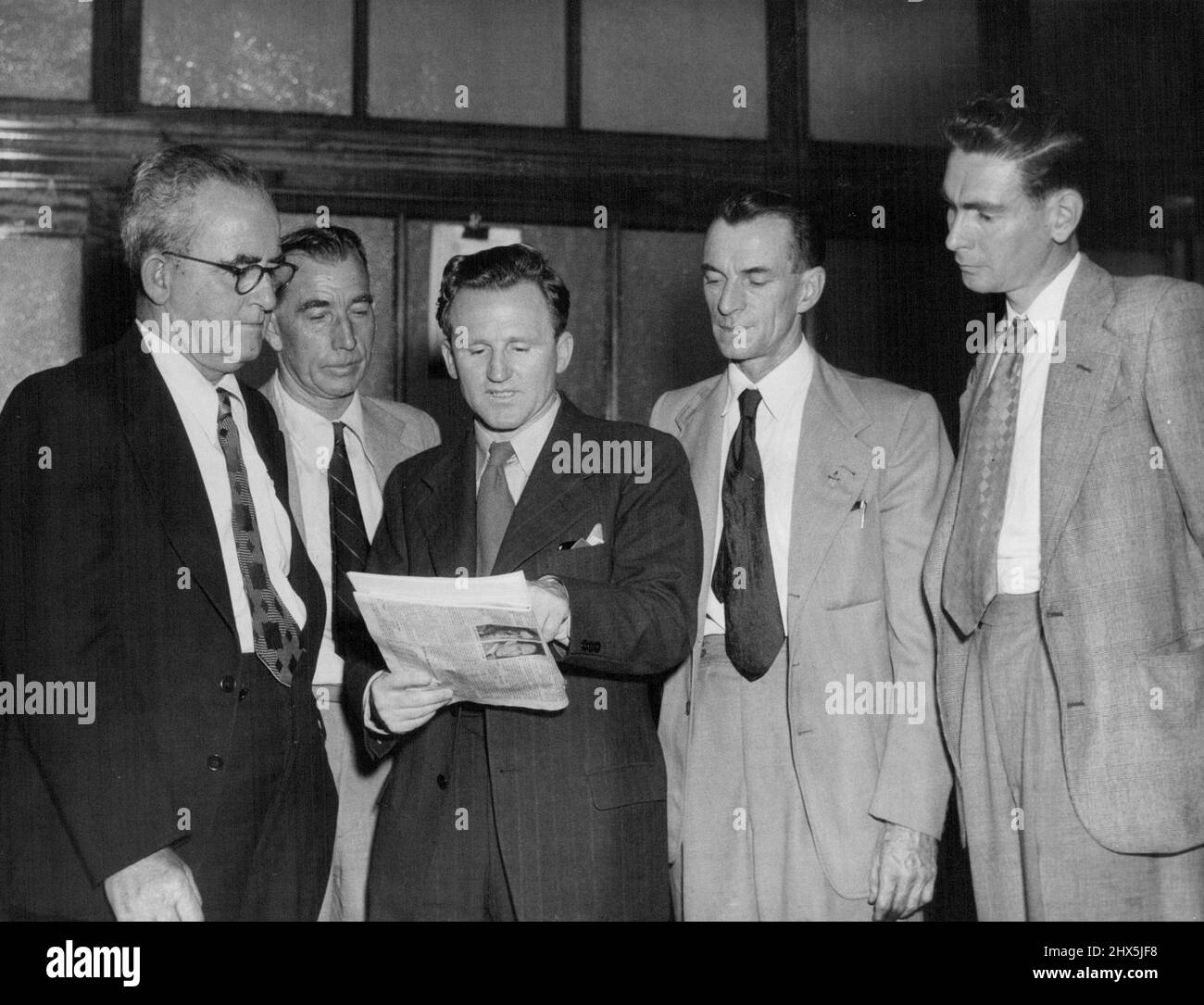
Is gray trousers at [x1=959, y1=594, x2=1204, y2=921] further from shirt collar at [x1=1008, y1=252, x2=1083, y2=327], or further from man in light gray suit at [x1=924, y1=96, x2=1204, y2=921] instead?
shirt collar at [x1=1008, y1=252, x2=1083, y2=327]

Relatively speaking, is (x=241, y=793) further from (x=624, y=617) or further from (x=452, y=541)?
(x=624, y=617)

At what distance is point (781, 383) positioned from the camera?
8.77ft

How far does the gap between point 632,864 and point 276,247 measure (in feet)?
4.03

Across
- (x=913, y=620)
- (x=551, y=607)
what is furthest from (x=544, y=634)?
(x=913, y=620)

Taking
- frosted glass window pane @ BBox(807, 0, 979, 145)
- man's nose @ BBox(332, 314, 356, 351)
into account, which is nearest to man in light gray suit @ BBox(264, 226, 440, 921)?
man's nose @ BBox(332, 314, 356, 351)

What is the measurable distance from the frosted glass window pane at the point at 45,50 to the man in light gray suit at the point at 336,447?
106 cm

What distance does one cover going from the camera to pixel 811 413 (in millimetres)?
2619

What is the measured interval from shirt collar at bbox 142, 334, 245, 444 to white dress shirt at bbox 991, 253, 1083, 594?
4.47 ft

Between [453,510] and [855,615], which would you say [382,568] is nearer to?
[453,510]

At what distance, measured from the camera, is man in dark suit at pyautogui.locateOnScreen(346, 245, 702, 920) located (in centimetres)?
220

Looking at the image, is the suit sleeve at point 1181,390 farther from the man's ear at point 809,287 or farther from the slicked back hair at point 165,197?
the slicked back hair at point 165,197

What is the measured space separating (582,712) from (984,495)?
2.63 ft

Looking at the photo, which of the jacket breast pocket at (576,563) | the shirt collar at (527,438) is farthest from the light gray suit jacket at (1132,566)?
the shirt collar at (527,438)

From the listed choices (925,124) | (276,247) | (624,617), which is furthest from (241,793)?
(925,124)
